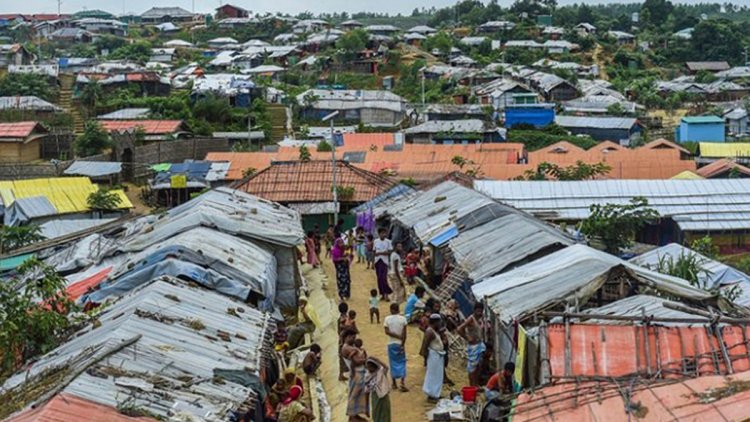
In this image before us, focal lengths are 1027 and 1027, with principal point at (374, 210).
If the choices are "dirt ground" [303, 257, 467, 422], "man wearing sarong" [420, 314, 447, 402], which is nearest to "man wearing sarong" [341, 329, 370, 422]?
"dirt ground" [303, 257, 467, 422]

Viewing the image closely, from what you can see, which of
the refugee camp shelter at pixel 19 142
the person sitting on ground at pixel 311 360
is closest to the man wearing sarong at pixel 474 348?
the person sitting on ground at pixel 311 360

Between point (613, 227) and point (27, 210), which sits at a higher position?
point (613, 227)

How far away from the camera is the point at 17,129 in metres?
37.7

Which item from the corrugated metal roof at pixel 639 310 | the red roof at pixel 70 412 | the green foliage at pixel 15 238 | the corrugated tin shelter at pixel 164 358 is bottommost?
the green foliage at pixel 15 238

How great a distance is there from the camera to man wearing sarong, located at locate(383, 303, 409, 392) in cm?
1070

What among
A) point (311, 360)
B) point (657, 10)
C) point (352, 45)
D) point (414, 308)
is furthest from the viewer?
point (657, 10)

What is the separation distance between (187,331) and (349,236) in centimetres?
968

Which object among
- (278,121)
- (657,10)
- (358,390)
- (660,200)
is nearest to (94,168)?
(278,121)

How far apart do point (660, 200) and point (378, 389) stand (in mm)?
17093

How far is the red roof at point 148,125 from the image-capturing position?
133 feet

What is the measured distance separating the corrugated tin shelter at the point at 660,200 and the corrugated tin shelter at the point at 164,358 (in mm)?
13332

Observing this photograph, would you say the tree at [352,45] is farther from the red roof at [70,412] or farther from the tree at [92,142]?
the red roof at [70,412]

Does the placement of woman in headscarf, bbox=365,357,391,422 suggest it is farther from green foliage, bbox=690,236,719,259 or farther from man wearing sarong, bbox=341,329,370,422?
green foliage, bbox=690,236,719,259

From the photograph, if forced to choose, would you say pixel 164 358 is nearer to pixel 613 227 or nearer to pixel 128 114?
pixel 613 227
